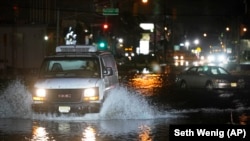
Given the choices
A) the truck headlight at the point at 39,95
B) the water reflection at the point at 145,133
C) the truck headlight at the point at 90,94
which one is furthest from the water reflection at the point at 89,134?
the truck headlight at the point at 39,95

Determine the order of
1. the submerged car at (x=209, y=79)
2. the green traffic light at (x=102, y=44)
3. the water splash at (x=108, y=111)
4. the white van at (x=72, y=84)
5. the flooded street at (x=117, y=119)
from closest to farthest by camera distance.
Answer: the flooded street at (x=117, y=119) < the white van at (x=72, y=84) < the water splash at (x=108, y=111) < the submerged car at (x=209, y=79) < the green traffic light at (x=102, y=44)

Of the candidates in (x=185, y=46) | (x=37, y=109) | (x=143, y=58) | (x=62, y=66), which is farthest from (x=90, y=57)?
(x=185, y=46)

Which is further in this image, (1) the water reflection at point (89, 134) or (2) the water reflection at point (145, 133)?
(2) the water reflection at point (145, 133)

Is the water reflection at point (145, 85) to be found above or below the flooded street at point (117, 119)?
above

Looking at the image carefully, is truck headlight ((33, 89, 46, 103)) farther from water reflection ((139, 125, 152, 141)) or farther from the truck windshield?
water reflection ((139, 125, 152, 141))

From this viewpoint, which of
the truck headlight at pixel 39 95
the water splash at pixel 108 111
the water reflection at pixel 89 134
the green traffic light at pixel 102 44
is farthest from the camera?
the green traffic light at pixel 102 44

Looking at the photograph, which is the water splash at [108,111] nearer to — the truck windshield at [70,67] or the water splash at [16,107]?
the water splash at [16,107]

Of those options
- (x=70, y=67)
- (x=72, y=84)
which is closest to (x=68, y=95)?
(x=72, y=84)

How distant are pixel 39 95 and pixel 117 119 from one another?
2.42 metres

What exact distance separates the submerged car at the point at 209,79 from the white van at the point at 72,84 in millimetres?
11936

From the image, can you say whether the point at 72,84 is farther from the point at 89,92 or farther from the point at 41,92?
the point at 41,92

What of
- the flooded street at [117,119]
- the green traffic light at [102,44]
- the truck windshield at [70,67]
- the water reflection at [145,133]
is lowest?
the water reflection at [145,133]

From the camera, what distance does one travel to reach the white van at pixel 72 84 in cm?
1534

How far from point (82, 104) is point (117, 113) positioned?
169 cm
